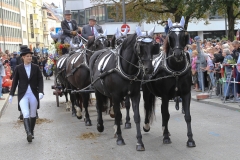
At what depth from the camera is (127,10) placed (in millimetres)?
36594

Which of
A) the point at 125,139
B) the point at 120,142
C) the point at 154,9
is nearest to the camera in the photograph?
the point at 120,142

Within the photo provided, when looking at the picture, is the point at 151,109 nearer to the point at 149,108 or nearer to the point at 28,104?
the point at 149,108

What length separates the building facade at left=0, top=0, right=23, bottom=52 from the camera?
3217 inches

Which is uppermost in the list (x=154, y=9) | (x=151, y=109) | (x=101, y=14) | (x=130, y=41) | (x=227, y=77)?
(x=101, y=14)

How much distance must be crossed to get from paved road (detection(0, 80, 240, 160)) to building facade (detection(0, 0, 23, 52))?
225 feet

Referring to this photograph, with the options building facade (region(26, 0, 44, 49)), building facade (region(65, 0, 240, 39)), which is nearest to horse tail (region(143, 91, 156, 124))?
building facade (region(65, 0, 240, 39))

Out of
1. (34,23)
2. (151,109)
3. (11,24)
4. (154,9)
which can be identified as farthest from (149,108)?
(34,23)

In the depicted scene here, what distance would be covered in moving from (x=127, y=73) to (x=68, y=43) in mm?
6946

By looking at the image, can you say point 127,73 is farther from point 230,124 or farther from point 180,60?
point 230,124

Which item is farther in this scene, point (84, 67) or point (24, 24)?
point (24, 24)

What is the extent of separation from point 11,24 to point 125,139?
82.1 meters

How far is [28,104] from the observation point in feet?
33.0

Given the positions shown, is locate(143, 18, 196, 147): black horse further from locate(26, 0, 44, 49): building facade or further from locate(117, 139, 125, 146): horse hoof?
locate(26, 0, 44, 49): building facade

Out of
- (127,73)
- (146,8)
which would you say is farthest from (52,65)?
(146,8)
